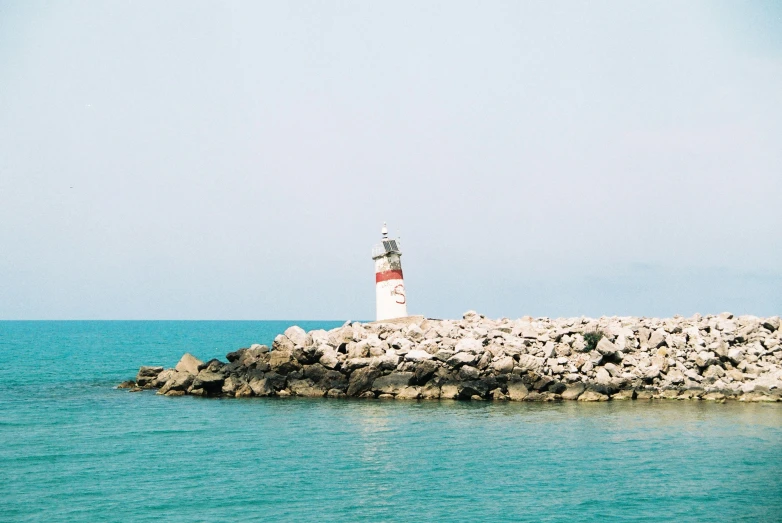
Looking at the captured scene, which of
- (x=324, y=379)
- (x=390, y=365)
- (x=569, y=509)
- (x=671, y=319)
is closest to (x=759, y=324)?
(x=671, y=319)

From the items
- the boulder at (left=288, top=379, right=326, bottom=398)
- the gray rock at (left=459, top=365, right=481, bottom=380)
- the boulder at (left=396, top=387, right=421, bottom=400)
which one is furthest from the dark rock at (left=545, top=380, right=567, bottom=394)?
the boulder at (left=288, top=379, right=326, bottom=398)

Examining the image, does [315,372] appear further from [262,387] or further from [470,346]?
[470,346]

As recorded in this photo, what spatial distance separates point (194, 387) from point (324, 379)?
5.55m

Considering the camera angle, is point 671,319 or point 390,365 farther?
point 671,319

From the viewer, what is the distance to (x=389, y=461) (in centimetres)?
1995

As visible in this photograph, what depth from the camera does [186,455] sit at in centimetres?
2095

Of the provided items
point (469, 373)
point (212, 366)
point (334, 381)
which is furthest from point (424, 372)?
point (212, 366)

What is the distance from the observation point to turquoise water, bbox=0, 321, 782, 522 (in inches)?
642

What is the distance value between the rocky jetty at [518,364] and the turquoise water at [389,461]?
102 cm

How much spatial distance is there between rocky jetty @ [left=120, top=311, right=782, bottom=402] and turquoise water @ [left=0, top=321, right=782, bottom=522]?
102 cm

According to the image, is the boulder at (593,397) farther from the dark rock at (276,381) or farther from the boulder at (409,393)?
the dark rock at (276,381)

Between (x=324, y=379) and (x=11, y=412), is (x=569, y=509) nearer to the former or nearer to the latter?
(x=324, y=379)

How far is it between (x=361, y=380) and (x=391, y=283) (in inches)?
369

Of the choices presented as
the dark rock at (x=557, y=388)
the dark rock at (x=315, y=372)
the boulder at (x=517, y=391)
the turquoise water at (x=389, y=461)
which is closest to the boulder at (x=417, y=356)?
the turquoise water at (x=389, y=461)
